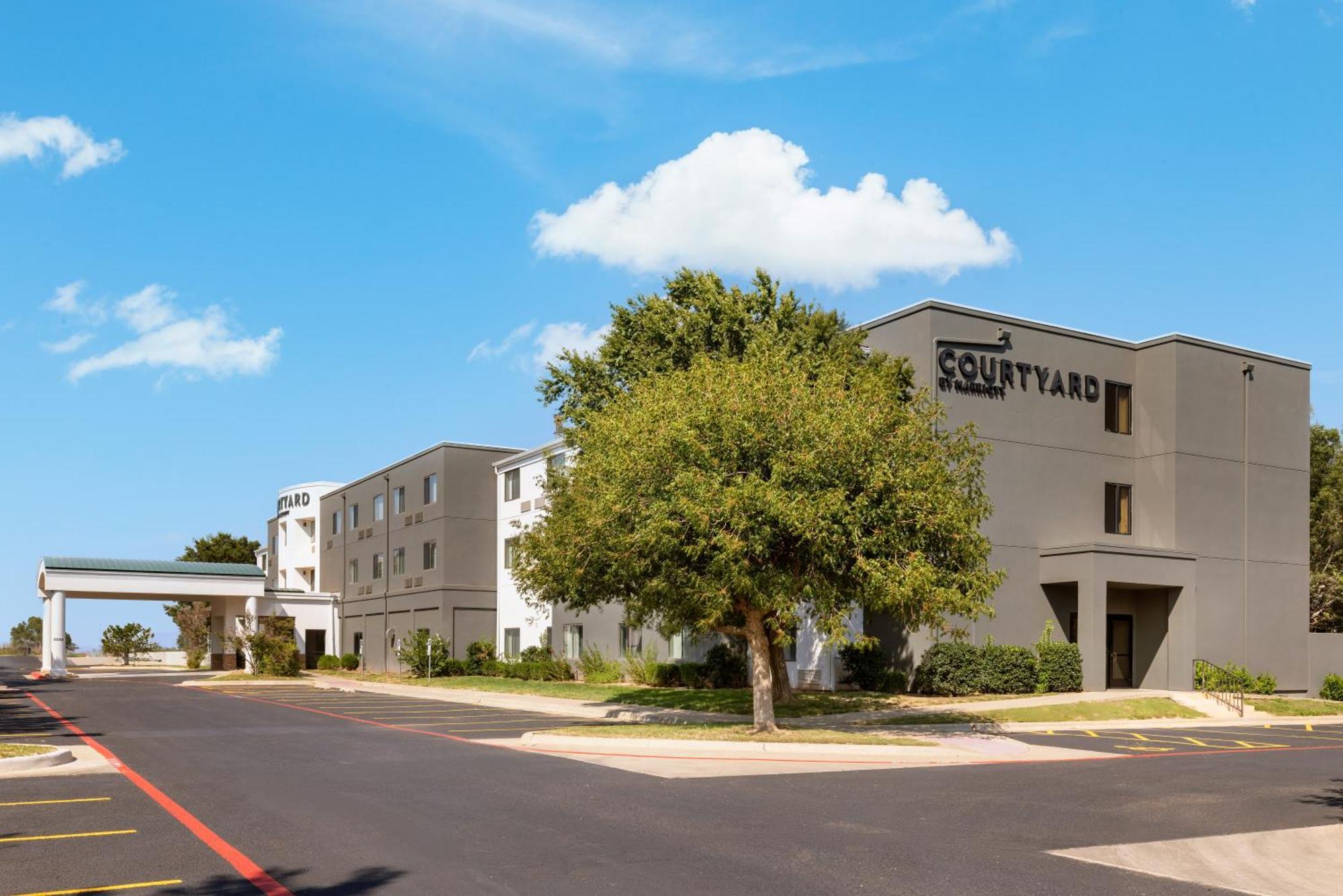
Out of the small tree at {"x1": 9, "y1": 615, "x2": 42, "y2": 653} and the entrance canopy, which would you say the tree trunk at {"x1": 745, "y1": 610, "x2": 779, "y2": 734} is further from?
the small tree at {"x1": 9, "y1": 615, "x2": 42, "y2": 653}

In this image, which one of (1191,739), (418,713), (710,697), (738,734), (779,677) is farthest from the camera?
(710,697)

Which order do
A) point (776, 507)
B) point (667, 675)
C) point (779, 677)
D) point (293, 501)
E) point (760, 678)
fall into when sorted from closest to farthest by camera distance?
1. point (776, 507)
2. point (760, 678)
3. point (779, 677)
4. point (667, 675)
5. point (293, 501)

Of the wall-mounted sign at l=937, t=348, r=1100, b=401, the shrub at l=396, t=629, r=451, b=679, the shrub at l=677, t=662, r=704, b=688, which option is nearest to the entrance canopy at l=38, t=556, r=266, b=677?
the shrub at l=396, t=629, r=451, b=679

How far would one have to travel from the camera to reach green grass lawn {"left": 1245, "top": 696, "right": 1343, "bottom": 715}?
33531mm

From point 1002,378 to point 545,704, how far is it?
16.5m

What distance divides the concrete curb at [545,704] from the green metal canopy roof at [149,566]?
16.9m

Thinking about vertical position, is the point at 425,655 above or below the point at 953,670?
below

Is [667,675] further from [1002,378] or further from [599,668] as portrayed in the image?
[1002,378]

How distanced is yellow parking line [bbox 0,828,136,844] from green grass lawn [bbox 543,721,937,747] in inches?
420

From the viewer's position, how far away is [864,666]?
34.0 metres

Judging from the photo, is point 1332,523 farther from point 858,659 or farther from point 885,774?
point 885,774

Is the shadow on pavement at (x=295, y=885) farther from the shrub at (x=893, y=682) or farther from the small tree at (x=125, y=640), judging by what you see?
the small tree at (x=125, y=640)

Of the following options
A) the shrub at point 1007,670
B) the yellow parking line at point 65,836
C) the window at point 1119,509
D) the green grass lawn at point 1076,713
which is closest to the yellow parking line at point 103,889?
the yellow parking line at point 65,836

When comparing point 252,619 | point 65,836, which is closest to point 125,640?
point 252,619
